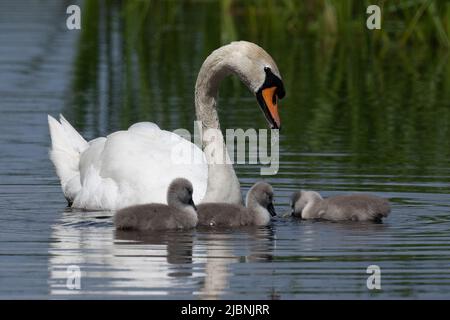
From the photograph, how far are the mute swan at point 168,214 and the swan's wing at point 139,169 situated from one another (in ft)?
1.98

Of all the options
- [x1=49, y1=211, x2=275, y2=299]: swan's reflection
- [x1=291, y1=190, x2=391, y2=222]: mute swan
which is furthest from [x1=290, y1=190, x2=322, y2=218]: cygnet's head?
[x1=49, y1=211, x2=275, y2=299]: swan's reflection

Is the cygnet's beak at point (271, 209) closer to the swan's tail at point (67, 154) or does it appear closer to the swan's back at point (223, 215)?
the swan's back at point (223, 215)

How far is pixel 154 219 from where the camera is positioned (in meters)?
11.6

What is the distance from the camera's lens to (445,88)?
22781 mm

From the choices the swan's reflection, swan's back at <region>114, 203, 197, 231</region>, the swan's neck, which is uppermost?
the swan's neck

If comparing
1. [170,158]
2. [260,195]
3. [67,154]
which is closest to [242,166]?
[67,154]

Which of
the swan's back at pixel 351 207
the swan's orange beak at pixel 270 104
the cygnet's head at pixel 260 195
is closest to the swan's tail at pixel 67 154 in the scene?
the cygnet's head at pixel 260 195

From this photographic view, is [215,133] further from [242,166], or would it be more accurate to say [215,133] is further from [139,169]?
[242,166]

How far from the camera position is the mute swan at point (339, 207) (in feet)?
39.8

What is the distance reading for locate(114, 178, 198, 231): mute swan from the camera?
11.6m

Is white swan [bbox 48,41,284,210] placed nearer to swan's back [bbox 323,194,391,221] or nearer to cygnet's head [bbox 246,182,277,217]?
cygnet's head [bbox 246,182,277,217]

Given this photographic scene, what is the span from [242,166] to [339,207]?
3402mm

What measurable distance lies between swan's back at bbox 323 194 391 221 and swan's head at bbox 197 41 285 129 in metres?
0.87

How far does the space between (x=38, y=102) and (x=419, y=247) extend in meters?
10.6
